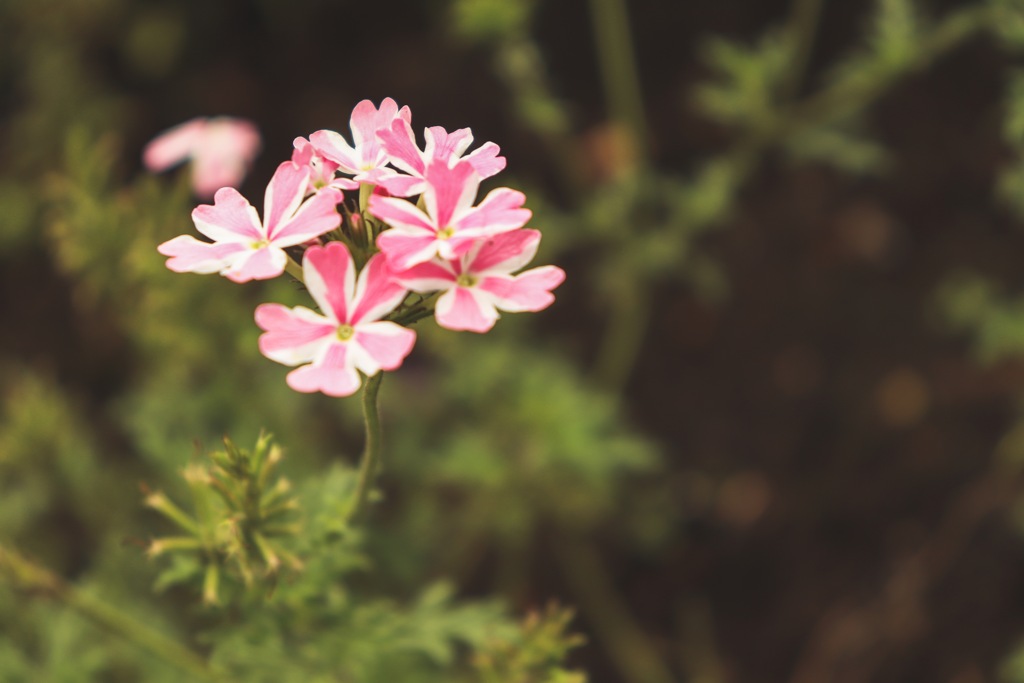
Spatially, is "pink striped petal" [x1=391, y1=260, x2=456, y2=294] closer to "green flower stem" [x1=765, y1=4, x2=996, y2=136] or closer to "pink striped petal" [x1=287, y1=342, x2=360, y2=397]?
"pink striped petal" [x1=287, y1=342, x2=360, y2=397]

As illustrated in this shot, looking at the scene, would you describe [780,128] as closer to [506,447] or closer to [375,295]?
[506,447]

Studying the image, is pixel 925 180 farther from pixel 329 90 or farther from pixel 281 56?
pixel 281 56

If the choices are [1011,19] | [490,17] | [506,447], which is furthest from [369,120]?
[506,447]

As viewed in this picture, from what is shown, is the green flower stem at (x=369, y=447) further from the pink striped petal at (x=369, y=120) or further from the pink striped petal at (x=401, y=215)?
the pink striped petal at (x=369, y=120)

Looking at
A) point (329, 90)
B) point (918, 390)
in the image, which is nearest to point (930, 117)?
point (918, 390)

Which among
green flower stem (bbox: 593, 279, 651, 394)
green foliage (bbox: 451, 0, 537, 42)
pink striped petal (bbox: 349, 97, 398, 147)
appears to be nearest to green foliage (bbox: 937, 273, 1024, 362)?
green flower stem (bbox: 593, 279, 651, 394)

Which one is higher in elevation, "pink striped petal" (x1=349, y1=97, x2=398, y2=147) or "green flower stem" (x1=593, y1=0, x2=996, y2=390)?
"green flower stem" (x1=593, y1=0, x2=996, y2=390)

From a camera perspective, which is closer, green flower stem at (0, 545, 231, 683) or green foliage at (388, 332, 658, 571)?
green flower stem at (0, 545, 231, 683)
